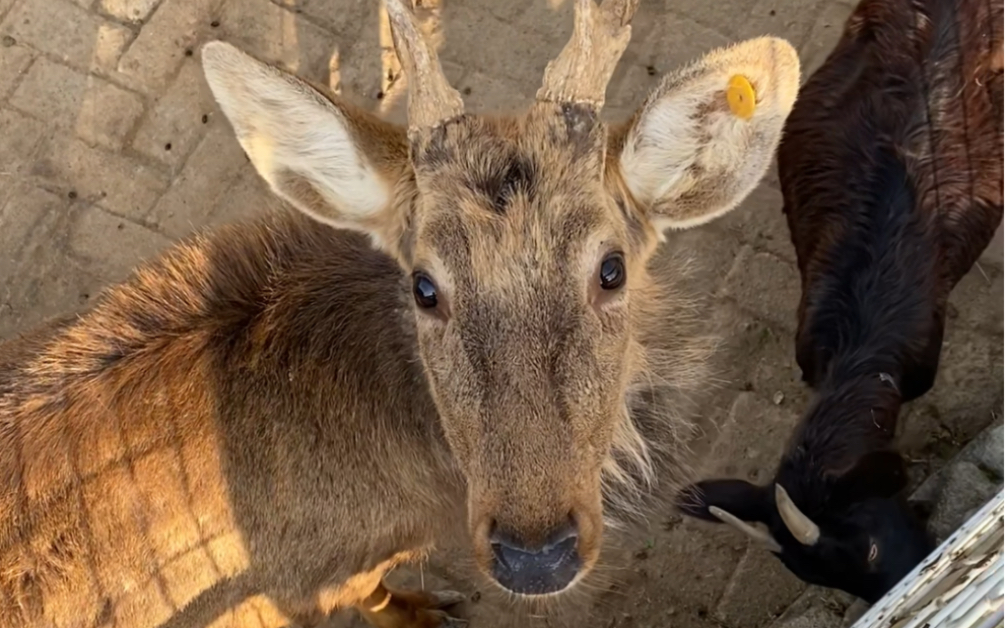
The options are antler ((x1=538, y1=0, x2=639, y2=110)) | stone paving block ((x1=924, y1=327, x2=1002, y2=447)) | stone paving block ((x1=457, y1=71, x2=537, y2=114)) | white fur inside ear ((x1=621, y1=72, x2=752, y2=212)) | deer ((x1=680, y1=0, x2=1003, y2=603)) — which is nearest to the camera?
antler ((x1=538, y1=0, x2=639, y2=110))

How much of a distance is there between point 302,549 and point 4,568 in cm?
103

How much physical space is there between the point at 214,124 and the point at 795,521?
405 centimetres

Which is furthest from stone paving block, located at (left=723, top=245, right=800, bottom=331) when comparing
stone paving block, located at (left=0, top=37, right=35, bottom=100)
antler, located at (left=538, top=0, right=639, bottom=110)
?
stone paving block, located at (left=0, top=37, right=35, bottom=100)

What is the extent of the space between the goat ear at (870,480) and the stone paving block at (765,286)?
3.54 feet

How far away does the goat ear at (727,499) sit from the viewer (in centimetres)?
416

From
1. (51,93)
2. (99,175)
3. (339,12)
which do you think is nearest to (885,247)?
(339,12)

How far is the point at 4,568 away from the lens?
329cm

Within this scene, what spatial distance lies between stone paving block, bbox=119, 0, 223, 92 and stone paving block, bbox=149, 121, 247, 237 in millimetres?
553

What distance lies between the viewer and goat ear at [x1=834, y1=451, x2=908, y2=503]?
4.09 metres

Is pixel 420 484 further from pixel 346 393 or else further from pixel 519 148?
pixel 519 148

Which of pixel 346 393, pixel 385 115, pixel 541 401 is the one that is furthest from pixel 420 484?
pixel 385 115

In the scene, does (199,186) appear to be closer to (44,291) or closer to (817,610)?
(44,291)

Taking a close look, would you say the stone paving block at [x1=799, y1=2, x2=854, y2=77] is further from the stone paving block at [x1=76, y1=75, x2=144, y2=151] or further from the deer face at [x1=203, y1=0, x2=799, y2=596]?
the stone paving block at [x1=76, y1=75, x2=144, y2=151]

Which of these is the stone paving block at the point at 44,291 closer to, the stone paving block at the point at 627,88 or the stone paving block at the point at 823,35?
the stone paving block at the point at 627,88
